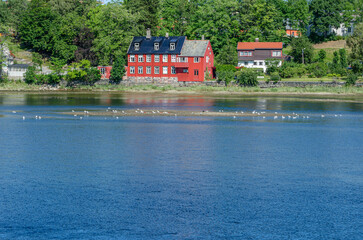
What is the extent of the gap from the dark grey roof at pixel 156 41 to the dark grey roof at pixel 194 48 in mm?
1276

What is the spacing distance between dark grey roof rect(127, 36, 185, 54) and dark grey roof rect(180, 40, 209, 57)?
1.28 m

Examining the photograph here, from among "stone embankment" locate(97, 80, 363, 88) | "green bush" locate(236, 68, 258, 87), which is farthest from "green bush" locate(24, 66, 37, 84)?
"green bush" locate(236, 68, 258, 87)

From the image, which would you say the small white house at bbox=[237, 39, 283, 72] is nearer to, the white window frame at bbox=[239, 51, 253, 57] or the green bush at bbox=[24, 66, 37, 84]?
the white window frame at bbox=[239, 51, 253, 57]

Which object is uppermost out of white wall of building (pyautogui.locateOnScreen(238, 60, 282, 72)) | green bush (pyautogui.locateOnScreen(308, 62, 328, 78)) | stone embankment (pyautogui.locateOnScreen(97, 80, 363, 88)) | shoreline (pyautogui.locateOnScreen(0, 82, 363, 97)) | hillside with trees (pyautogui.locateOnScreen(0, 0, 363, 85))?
hillside with trees (pyautogui.locateOnScreen(0, 0, 363, 85))

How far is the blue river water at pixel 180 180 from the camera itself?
22562mm

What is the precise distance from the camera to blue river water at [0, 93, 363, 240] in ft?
74.0

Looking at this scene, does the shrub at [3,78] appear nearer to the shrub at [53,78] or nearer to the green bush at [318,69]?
the shrub at [53,78]

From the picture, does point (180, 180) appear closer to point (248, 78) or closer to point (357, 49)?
point (248, 78)

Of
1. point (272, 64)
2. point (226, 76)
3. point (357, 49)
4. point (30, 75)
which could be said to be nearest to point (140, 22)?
point (30, 75)

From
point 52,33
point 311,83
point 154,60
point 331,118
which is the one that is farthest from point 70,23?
point 331,118

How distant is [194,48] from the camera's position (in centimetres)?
11556

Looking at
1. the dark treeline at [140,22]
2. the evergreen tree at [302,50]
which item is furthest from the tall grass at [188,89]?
the evergreen tree at [302,50]

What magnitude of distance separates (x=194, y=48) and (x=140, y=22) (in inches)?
932

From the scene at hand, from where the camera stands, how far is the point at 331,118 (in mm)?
62156
